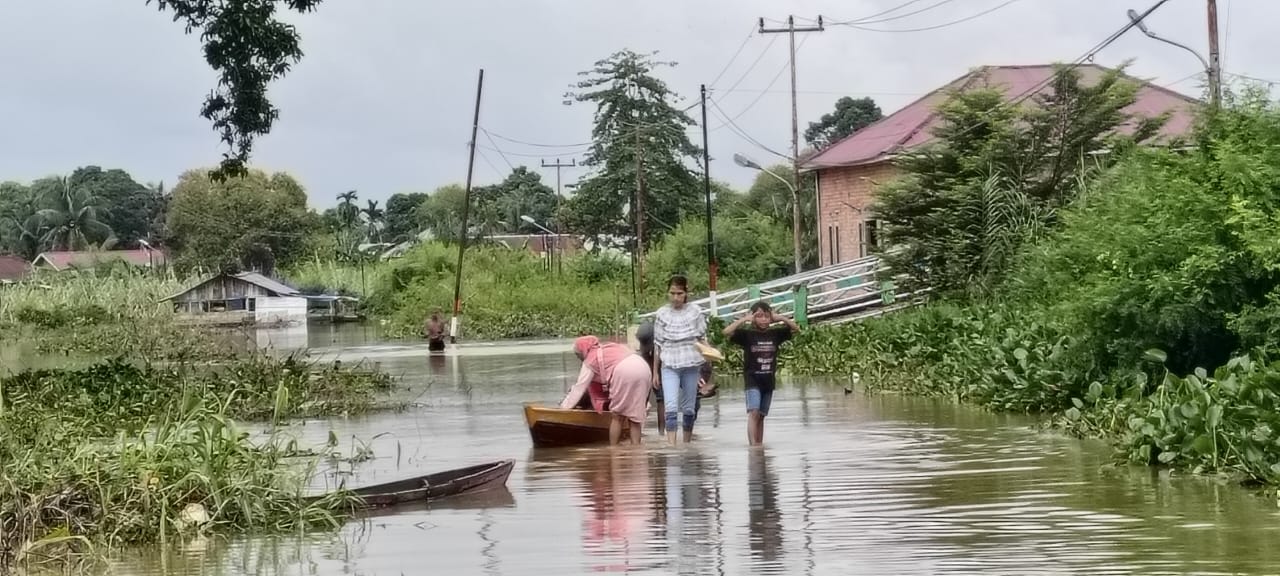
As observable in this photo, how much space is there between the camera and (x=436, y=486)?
1377 centimetres

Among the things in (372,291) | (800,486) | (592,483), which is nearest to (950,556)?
(800,486)

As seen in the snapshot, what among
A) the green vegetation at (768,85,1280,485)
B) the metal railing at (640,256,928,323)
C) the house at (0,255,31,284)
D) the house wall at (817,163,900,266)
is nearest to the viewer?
the green vegetation at (768,85,1280,485)

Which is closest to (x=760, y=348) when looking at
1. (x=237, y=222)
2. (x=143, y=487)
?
(x=143, y=487)

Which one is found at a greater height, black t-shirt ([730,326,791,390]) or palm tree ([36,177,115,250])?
palm tree ([36,177,115,250])

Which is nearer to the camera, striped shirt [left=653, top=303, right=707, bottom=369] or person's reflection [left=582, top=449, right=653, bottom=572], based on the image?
person's reflection [left=582, top=449, right=653, bottom=572]

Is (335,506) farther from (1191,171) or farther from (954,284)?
(954,284)

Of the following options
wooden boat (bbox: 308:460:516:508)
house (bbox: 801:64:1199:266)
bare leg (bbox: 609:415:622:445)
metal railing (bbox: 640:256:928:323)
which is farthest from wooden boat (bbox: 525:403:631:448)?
house (bbox: 801:64:1199:266)

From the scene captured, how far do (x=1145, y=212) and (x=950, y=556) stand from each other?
9.34 m

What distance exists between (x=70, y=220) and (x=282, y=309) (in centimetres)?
4489

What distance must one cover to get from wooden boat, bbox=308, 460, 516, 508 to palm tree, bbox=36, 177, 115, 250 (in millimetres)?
114500

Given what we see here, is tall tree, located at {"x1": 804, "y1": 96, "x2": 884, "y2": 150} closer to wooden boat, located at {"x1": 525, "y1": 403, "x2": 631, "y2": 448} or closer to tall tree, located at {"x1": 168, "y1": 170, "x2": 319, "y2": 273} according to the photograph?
tall tree, located at {"x1": 168, "y1": 170, "x2": 319, "y2": 273}

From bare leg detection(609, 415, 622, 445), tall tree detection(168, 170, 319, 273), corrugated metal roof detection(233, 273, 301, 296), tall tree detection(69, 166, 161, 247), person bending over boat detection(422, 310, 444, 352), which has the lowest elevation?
bare leg detection(609, 415, 622, 445)

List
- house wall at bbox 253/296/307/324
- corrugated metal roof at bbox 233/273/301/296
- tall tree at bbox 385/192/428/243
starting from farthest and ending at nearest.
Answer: tall tree at bbox 385/192/428/243 < corrugated metal roof at bbox 233/273/301/296 < house wall at bbox 253/296/307/324

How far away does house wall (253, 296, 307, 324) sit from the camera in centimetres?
8438
